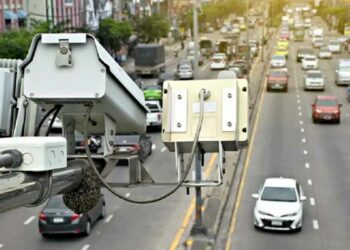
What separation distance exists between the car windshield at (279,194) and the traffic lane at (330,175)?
1.06 m

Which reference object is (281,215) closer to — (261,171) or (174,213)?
(174,213)

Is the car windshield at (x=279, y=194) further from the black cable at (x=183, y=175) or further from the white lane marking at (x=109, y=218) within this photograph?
the black cable at (x=183, y=175)

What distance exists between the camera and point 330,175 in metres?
25.8

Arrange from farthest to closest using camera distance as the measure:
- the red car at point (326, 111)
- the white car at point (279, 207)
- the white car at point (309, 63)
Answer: the white car at point (309, 63) → the red car at point (326, 111) → the white car at point (279, 207)

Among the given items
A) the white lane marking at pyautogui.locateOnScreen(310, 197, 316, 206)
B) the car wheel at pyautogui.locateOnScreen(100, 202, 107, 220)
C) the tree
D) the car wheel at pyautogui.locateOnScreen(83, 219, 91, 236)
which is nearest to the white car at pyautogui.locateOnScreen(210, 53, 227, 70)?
the tree

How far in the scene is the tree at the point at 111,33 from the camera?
51.5 m

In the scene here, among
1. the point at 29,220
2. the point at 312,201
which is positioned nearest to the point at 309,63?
the point at 312,201

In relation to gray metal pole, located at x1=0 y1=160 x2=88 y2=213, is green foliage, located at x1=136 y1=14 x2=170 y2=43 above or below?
below

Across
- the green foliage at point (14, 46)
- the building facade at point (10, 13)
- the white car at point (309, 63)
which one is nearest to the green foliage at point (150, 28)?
the white car at point (309, 63)

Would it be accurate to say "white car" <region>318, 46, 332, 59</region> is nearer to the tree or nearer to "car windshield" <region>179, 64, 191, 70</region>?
the tree

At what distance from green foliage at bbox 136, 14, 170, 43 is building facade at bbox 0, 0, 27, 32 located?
135ft

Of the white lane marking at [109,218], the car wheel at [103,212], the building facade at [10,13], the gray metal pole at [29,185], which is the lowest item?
the white lane marking at [109,218]

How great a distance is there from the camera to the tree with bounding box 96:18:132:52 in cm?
5147

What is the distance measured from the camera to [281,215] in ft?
61.7
